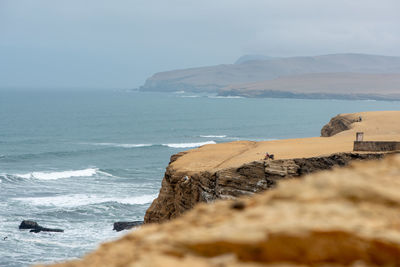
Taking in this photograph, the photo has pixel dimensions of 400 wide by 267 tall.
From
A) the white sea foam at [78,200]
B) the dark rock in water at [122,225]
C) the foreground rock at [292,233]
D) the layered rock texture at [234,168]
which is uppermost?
the foreground rock at [292,233]

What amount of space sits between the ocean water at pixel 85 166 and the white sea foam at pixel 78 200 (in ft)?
0.22

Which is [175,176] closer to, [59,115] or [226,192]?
[226,192]

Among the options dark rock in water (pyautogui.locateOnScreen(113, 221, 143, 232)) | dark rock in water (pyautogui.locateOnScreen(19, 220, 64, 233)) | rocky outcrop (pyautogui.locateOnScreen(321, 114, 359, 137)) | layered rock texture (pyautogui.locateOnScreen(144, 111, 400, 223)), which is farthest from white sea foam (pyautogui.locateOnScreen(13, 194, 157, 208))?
layered rock texture (pyautogui.locateOnScreen(144, 111, 400, 223))

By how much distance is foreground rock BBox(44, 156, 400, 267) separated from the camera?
4934 mm

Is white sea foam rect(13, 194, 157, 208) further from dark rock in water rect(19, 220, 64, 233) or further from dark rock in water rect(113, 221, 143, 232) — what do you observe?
dark rock in water rect(113, 221, 143, 232)

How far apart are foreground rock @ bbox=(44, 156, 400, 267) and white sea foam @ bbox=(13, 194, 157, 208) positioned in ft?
113

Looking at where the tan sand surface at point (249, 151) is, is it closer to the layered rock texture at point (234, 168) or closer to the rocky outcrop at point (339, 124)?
the layered rock texture at point (234, 168)

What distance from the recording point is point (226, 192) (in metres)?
19.5

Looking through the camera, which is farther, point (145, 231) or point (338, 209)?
point (145, 231)

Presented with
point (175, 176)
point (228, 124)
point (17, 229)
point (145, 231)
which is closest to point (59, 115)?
point (228, 124)

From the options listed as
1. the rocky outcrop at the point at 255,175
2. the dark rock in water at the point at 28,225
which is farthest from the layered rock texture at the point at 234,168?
the dark rock in water at the point at 28,225

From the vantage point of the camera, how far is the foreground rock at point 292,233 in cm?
493

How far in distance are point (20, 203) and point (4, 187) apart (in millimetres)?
6168

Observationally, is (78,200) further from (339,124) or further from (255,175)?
(255,175)
